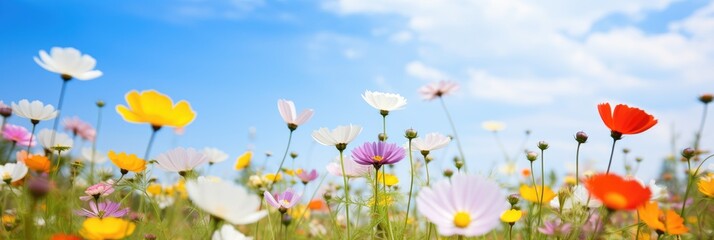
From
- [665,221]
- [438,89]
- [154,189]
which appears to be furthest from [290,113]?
[438,89]

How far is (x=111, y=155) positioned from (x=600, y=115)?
38.8 inches

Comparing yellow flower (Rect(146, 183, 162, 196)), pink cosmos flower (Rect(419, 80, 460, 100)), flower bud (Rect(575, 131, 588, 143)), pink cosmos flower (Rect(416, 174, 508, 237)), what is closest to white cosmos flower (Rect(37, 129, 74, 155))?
yellow flower (Rect(146, 183, 162, 196))

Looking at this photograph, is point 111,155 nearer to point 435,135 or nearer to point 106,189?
point 106,189

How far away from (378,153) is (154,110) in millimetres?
459

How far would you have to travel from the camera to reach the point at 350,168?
4.23 feet

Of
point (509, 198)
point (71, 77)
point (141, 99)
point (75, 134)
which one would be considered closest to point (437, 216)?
point (141, 99)

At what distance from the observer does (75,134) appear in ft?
6.55

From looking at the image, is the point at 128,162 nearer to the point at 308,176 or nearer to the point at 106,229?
the point at 106,229

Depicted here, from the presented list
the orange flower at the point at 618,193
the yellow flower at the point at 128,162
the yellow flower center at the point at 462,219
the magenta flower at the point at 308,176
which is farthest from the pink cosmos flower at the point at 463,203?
the magenta flower at the point at 308,176

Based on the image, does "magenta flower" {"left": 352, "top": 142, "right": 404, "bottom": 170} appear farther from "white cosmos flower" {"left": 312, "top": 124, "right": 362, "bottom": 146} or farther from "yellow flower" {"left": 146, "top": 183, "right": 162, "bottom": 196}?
"yellow flower" {"left": 146, "top": 183, "right": 162, "bottom": 196}

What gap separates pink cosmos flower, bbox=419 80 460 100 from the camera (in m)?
2.30


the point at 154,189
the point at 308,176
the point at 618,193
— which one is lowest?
the point at 154,189

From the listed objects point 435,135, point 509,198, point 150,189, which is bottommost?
point 150,189

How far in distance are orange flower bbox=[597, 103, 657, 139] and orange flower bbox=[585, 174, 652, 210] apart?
0.33 metres
